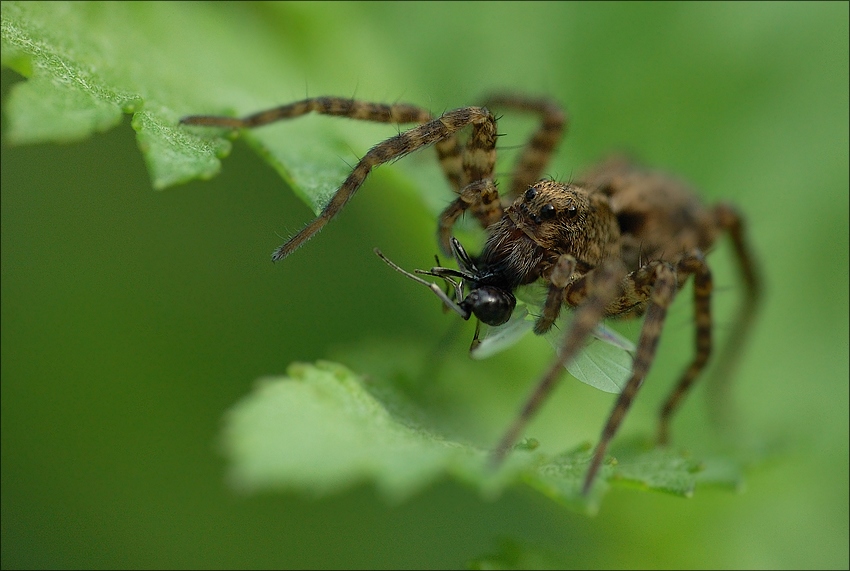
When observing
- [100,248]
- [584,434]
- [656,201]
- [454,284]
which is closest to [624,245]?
[656,201]

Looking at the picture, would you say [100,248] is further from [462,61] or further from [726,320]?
[726,320]

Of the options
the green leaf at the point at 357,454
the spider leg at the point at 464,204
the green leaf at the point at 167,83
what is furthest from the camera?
the spider leg at the point at 464,204

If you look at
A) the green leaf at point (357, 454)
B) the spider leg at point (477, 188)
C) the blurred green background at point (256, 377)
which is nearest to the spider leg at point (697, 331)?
the blurred green background at point (256, 377)

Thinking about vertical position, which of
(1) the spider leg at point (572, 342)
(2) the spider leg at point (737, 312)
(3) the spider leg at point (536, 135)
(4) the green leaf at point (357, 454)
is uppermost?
(3) the spider leg at point (536, 135)

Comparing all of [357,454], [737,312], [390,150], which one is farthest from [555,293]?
[737,312]

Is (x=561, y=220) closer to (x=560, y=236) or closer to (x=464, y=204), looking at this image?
(x=560, y=236)

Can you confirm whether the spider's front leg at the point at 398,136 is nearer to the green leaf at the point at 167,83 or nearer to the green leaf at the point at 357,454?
the green leaf at the point at 167,83
